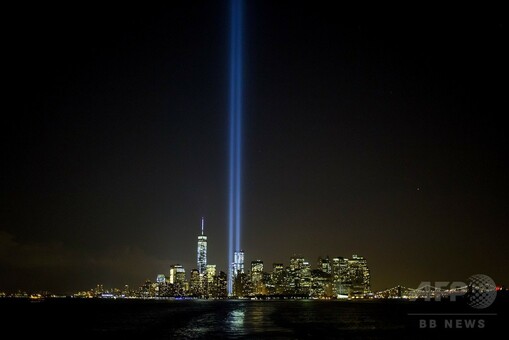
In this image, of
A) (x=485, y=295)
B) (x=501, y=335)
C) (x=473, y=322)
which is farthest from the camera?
(x=485, y=295)

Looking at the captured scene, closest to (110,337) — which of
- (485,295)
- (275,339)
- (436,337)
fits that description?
(275,339)

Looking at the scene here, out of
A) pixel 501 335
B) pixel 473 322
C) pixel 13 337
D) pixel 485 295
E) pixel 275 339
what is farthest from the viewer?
pixel 485 295

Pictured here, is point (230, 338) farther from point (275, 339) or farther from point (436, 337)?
point (436, 337)

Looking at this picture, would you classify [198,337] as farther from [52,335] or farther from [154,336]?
[52,335]

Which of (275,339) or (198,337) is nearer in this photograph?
(275,339)

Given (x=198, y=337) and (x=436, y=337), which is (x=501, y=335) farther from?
(x=198, y=337)

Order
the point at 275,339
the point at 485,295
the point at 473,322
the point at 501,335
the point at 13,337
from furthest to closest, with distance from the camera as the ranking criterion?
the point at 485,295
the point at 473,322
the point at 13,337
the point at 501,335
the point at 275,339

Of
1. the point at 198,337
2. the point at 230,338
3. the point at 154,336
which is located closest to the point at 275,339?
the point at 230,338

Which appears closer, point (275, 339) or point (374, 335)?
point (275, 339)
